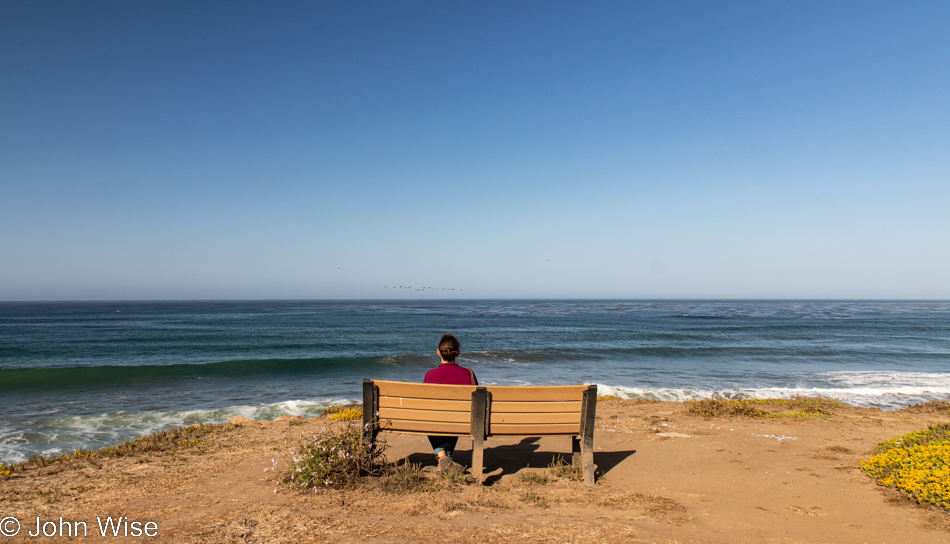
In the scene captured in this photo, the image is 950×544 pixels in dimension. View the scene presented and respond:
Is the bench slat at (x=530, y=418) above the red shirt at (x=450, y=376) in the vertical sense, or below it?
below

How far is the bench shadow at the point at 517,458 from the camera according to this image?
17.5ft

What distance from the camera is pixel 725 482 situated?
4762mm

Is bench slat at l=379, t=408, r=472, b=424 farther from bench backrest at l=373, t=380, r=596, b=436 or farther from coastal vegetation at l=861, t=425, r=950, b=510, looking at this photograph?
coastal vegetation at l=861, t=425, r=950, b=510

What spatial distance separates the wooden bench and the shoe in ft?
0.96

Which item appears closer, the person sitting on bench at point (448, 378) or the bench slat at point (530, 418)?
the bench slat at point (530, 418)

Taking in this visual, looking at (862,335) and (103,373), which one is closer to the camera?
(103,373)

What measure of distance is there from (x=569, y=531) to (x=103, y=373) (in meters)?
18.8

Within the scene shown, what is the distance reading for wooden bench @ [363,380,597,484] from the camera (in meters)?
4.48

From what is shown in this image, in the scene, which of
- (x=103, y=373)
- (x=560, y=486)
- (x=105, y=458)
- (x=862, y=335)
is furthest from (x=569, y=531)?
(x=862, y=335)

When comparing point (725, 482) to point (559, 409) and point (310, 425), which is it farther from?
point (310, 425)

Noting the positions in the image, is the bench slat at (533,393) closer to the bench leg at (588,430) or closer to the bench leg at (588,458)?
the bench leg at (588,430)

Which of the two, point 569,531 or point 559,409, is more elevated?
point 559,409

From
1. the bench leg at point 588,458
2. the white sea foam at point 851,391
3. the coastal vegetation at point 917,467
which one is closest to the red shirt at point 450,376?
the bench leg at point 588,458

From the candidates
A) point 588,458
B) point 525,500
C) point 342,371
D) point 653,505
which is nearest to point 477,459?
point 525,500
